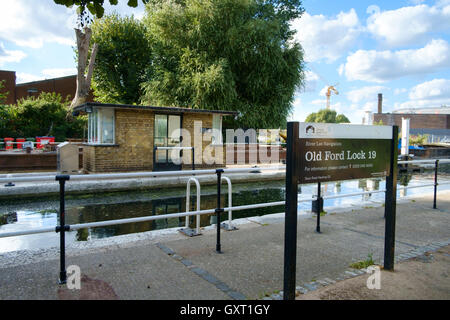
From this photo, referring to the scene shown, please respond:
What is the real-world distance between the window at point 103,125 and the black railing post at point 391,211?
1167 centimetres

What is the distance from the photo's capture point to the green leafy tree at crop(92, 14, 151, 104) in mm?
28719

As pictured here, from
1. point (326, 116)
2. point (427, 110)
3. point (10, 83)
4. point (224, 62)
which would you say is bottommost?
point (224, 62)

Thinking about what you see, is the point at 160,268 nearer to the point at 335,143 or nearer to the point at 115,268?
the point at 115,268

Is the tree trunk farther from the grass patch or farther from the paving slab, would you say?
the grass patch

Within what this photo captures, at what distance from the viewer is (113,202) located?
9.37m

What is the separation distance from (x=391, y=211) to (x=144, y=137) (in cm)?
1171

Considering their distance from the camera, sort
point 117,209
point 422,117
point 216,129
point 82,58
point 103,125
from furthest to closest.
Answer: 1. point 422,117
2. point 82,58
3. point 216,129
4. point 103,125
5. point 117,209

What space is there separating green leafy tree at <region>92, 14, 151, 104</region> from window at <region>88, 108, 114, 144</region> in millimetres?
15466

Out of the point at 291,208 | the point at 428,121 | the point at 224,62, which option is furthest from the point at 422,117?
the point at 291,208

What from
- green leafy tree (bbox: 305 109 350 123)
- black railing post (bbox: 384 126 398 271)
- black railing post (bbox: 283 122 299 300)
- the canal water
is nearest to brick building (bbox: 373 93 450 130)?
green leafy tree (bbox: 305 109 350 123)

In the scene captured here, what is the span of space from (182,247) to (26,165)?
41.6 feet

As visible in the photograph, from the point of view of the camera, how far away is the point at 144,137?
14.2 meters

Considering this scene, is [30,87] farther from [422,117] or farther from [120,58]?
[422,117]

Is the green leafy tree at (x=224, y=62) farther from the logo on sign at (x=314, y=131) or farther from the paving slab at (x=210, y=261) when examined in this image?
the logo on sign at (x=314, y=131)
